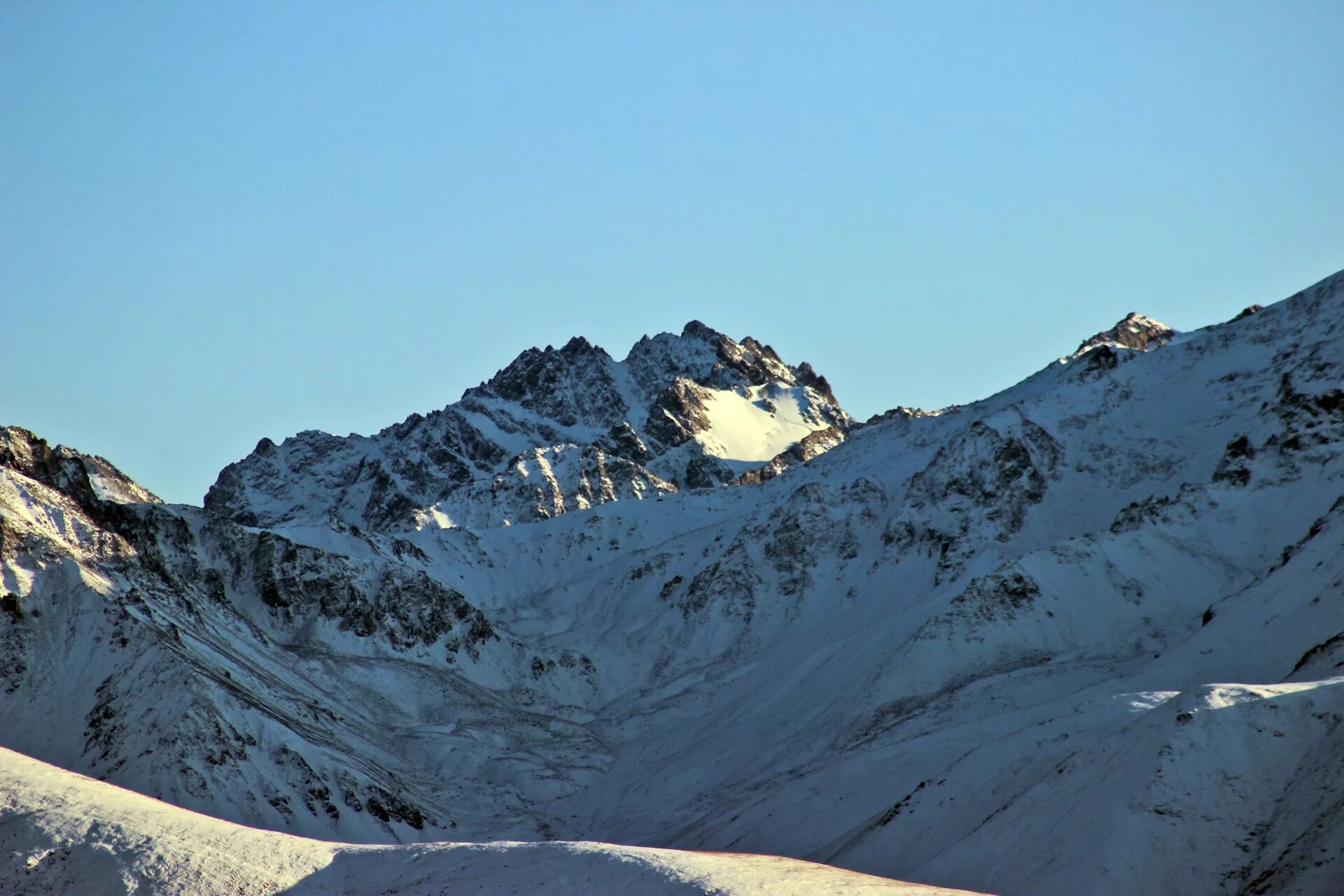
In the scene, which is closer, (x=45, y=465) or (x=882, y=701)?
(x=45, y=465)

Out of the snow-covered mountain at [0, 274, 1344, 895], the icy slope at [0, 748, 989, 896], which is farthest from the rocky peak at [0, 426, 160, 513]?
the icy slope at [0, 748, 989, 896]

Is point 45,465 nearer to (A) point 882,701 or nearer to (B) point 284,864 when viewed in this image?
(A) point 882,701

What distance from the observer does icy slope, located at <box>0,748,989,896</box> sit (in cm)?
6638

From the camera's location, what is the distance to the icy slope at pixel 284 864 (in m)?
66.4

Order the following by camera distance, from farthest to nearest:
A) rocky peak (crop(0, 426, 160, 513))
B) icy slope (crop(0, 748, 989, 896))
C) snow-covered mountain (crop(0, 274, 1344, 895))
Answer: rocky peak (crop(0, 426, 160, 513))
snow-covered mountain (crop(0, 274, 1344, 895))
icy slope (crop(0, 748, 989, 896))

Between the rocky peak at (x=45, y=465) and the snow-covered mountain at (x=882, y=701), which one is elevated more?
the rocky peak at (x=45, y=465)

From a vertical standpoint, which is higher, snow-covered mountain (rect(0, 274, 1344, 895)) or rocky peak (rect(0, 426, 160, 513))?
rocky peak (rect(0, 426, 160, 513))

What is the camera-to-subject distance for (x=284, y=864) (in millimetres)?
71125

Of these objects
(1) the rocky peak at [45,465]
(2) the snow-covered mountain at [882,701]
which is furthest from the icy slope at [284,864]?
(1) the rocky peak at [45,465]

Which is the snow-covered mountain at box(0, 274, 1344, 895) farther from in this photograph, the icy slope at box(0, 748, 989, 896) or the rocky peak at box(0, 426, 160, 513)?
the icy slope at box(0, 748, 989, 896)

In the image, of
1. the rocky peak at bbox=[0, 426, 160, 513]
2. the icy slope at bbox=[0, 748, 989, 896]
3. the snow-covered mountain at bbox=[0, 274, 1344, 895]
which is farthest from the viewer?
the rocky peak at bbox=[0, 426, 160, 513]

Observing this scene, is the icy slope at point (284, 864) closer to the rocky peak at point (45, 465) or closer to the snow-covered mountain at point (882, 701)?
the snow-covered mountain at point (882, 701)

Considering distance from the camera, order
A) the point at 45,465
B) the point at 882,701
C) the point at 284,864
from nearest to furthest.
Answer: the point at 284,864 < the point at 45,465 < the point at 882,701

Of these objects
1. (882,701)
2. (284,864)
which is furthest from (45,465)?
(284,864)
